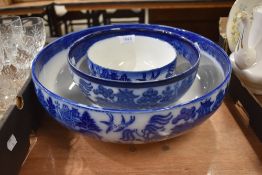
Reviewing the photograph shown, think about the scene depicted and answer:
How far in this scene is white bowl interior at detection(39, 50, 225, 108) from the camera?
460 millimetres

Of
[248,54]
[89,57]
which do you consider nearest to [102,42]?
[89,57]

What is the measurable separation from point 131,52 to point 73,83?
0.13 m

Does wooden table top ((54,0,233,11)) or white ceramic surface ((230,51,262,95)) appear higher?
white ceramic surface ((230,51,262,95))

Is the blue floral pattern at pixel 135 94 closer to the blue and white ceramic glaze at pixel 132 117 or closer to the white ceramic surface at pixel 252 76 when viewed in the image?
the blue and white ceramic glaze at pixel 132 117

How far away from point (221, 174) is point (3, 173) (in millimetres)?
300

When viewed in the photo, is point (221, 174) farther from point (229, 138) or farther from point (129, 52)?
point (129, 52)

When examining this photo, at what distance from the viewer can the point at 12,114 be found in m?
0.37

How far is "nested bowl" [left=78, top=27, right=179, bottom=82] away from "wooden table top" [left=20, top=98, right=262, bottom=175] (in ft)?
0.47

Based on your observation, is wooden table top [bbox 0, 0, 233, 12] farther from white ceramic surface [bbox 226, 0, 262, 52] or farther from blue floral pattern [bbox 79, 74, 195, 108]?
blue floral pattern [bbox 79, 74, 195, 108]

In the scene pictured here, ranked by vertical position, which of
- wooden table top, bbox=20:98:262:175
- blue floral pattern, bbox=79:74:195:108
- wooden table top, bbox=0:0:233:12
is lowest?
wooden table top, bbox=0:0:233:12

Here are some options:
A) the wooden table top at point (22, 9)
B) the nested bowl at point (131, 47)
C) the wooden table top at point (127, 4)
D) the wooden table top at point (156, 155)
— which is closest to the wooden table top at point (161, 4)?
the wooden table top at point (127, 4)

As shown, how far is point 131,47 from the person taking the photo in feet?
1.73

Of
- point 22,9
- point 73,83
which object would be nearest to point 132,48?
point 73,83

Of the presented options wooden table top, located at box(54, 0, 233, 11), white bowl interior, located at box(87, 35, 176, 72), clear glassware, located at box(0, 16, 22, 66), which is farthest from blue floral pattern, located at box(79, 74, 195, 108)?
wooden table top, located at box(54, 0, 233, 11)
